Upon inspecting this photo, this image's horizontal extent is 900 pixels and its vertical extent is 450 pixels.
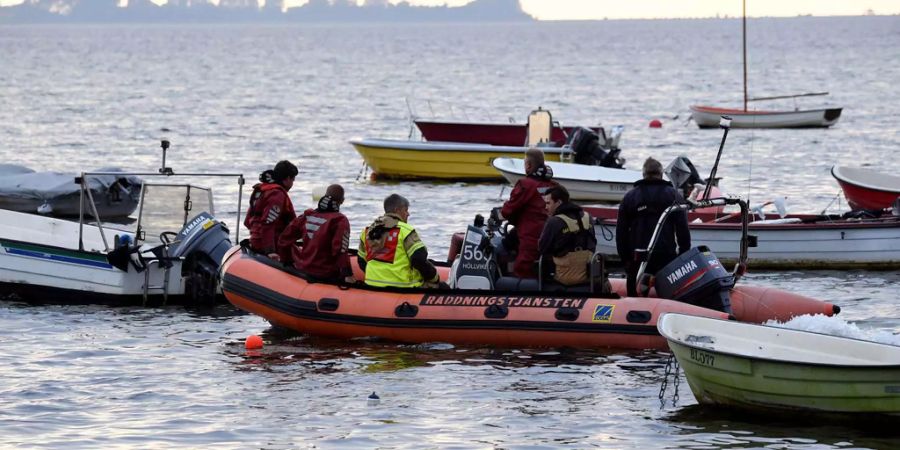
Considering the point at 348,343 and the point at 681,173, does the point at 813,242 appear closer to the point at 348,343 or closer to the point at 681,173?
the point at 681,173

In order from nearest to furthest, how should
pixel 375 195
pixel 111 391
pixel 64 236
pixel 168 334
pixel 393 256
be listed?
pixel 111 391 < pixel 393 256 < pixel 168 334 < pixel 64 236 < pixel 375 195

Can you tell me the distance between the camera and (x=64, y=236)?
17.4 metres

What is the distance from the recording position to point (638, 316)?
1253 cm

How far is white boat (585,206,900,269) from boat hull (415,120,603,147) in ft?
37.7

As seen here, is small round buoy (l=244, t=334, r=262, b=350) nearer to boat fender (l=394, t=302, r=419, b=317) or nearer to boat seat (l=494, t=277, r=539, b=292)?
boat fender (l=394, t=302, r=419, b=317)

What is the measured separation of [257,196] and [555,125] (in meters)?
15.6

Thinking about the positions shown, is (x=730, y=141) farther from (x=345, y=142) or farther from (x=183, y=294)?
(x=183, y=294)

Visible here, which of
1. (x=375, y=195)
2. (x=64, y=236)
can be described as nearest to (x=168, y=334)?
(x=64, y=236)

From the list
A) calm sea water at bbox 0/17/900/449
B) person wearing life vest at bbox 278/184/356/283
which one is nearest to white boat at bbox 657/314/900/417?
calm sea water at bbox 0/17/900/449

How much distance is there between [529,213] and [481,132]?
1766 centimetres

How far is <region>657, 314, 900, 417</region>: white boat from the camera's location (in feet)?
32.7

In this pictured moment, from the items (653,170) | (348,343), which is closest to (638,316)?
(653,170)

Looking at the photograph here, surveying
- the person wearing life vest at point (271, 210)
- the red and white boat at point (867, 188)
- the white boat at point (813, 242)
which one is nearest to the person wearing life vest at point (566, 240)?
the person wearing life vest at point (271, 210)

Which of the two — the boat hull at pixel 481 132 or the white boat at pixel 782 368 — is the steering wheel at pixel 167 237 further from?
the boat hull at pixel 481 132
